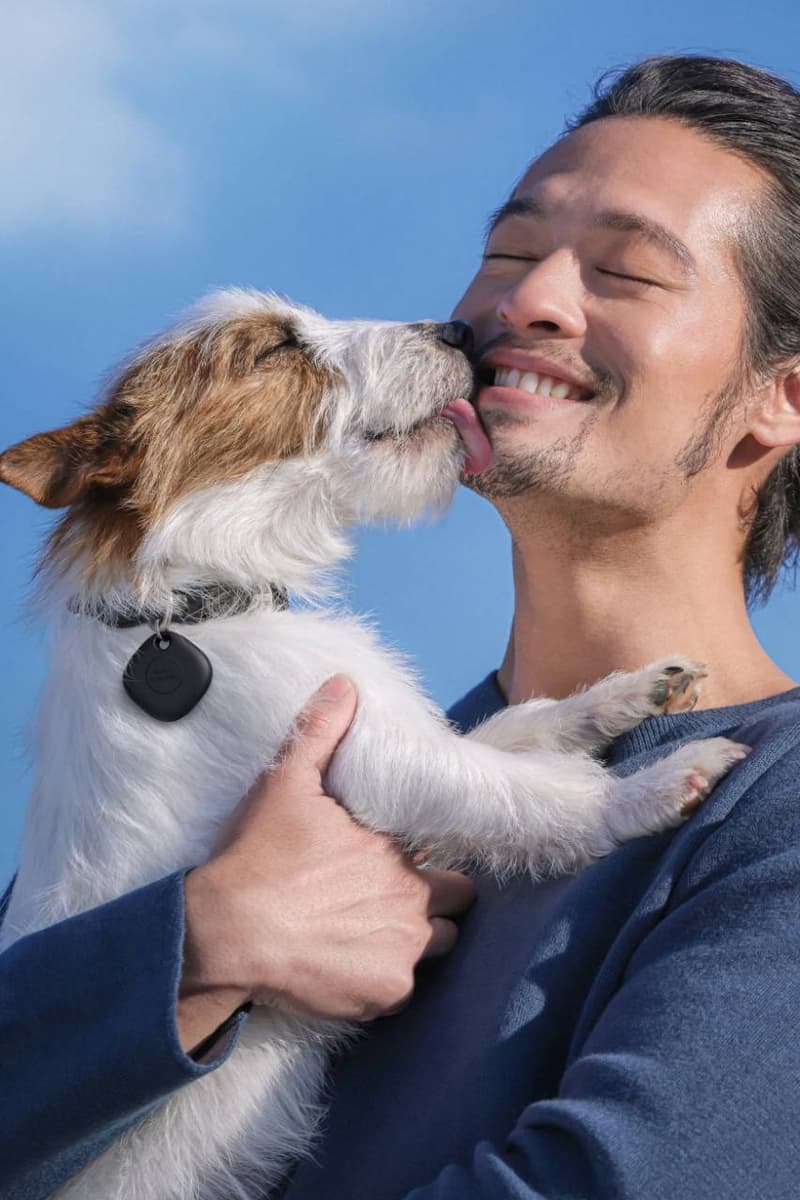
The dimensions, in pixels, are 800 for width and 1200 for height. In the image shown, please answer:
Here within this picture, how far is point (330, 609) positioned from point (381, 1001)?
106cm

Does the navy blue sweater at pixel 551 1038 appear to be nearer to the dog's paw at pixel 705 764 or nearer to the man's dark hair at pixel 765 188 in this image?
the dog's paw at pixel 705 764

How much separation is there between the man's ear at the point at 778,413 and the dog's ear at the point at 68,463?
147cm

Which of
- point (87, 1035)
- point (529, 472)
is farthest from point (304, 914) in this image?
point (529, 472)

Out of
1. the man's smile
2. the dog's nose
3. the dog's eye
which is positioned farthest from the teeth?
the dog's eye

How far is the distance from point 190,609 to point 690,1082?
59.3 inches

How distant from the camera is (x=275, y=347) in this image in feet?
10.1

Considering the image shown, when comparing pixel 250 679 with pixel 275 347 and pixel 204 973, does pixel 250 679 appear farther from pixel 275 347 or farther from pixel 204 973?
pixel 275 347

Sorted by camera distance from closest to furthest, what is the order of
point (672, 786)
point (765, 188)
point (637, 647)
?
point (672, 786) < point (637, 647) < point (765, 188)

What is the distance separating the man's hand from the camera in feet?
6.49

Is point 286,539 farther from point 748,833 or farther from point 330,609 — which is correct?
point 748,833

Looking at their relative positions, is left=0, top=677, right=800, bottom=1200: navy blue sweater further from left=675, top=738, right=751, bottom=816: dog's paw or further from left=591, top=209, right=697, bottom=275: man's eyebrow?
left=591, top=209, right=697, bottom=275: man's eyebrow

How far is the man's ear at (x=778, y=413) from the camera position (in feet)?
9.45

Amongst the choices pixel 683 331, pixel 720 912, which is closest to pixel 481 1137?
pixel 720 912

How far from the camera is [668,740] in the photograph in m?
2.41
